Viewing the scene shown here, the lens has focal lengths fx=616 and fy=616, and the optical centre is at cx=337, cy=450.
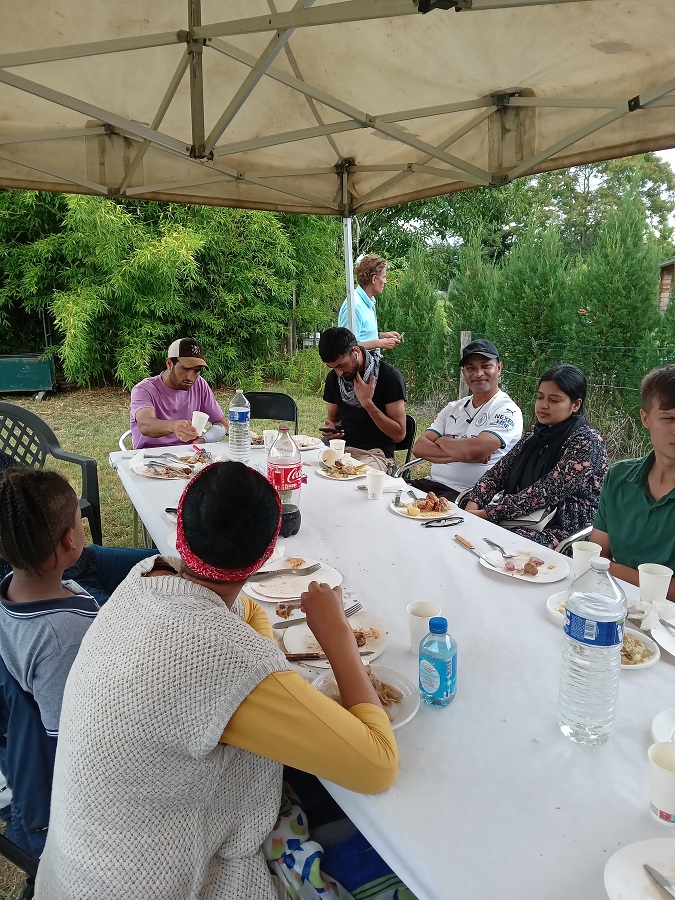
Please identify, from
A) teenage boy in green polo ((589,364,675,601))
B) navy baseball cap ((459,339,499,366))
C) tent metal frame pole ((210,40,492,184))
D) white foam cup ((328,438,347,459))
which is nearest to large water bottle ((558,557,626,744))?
teenage boy in green polo ((589,364,675,601))

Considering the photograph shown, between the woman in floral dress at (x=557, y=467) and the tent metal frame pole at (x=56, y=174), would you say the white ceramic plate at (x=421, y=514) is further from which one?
the tent metal frame pole at (x=56, y=174)

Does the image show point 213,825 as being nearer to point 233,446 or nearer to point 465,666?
point 465,666

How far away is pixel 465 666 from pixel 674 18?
8.65 feet

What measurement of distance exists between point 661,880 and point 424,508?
5.55ft

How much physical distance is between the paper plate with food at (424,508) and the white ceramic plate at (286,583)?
1.93 ft

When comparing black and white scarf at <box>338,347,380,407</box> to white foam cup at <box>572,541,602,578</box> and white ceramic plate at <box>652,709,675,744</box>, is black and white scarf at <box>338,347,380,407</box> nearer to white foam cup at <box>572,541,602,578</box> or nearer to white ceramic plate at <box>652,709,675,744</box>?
white foam cup at <box>572,541,602,578</box>

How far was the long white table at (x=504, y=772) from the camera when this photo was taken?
90 cm

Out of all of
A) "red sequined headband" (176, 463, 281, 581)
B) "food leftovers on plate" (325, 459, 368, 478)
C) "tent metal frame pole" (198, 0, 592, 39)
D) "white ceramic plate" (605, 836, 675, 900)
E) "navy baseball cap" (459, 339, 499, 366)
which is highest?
"tent metal frame pole" (198, 0, 592, 39)

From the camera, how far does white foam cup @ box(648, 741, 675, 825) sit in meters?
0.95

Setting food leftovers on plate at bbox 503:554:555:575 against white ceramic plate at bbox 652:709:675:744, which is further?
food leftovers on plate at bbox 503:554:555:575

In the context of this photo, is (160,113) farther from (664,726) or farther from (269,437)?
(664,726)

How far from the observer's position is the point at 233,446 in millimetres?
3371

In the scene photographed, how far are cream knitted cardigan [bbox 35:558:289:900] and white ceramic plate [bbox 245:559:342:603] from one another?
2.17 feet

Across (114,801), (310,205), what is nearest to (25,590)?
(114,801)
